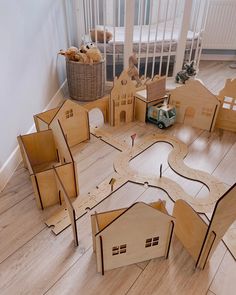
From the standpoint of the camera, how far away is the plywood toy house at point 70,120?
1.37 m

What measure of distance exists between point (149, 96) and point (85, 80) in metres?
0.61

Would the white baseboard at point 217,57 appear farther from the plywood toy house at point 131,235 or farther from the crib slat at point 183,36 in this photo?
the plywood toy house at point 131,235

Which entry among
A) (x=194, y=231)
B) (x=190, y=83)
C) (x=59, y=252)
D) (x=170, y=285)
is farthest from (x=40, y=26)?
(x=170, y=285)

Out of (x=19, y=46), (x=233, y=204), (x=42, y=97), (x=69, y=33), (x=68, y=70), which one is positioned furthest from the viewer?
(x=69, y=33)

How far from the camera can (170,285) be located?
0.88 meters

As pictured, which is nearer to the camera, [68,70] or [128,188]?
[128,188]

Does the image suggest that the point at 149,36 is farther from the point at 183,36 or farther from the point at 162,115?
the point at 162,115

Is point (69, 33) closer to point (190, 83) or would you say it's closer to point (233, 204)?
point (190, 83)

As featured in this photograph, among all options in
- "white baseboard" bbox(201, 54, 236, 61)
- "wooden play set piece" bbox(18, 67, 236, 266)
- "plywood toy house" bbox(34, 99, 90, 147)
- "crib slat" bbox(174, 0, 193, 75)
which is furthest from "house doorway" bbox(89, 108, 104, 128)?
"white baseboard" bbox(201, 54, 236, 61)

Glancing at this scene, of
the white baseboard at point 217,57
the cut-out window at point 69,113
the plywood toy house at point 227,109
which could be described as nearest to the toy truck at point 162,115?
the plywood toy house at point 227,109

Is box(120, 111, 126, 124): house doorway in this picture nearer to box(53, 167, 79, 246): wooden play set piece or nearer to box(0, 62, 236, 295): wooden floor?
box(0, 62, 236, 295): wooden floor

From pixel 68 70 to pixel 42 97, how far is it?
0.42m

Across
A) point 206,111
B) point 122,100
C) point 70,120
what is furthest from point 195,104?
point 70,120

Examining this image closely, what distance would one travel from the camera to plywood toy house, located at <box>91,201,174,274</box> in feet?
2.55
